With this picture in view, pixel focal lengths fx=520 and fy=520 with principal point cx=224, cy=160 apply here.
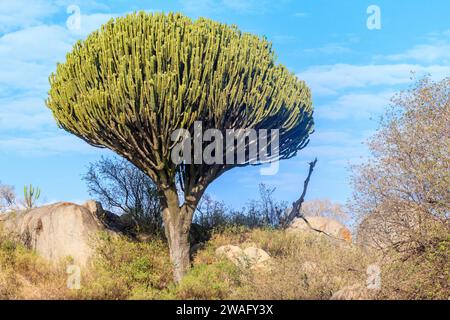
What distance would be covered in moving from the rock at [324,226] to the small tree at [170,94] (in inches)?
175

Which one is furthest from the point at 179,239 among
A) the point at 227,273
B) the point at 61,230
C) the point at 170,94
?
the point at 170,94

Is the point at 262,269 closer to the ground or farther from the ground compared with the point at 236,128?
closer to the ground

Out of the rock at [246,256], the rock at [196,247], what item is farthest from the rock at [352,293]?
the rock at [196,247]

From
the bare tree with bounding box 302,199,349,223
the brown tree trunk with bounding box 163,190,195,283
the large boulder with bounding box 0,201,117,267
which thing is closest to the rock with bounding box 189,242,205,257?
the brown tree trunk with bounding box 163,190,195,283

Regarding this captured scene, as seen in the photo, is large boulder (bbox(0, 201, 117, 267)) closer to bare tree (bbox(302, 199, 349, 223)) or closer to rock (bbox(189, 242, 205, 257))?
rock (bbox(189, 242, 205, 257))

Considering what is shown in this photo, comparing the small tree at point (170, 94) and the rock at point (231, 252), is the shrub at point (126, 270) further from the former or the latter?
the rock at point (231, 252)

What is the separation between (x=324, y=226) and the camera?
711 inches

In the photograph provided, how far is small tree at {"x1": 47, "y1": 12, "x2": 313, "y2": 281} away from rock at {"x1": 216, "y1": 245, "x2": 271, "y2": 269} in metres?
1.20

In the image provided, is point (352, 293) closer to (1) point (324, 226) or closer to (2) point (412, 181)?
(2) point (412, 181)

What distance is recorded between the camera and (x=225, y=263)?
43.3 feet

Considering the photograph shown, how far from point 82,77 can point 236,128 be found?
13.1 ft

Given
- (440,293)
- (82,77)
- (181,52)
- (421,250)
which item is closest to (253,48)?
(181,52)

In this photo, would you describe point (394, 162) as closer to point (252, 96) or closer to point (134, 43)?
point (252, 96)
